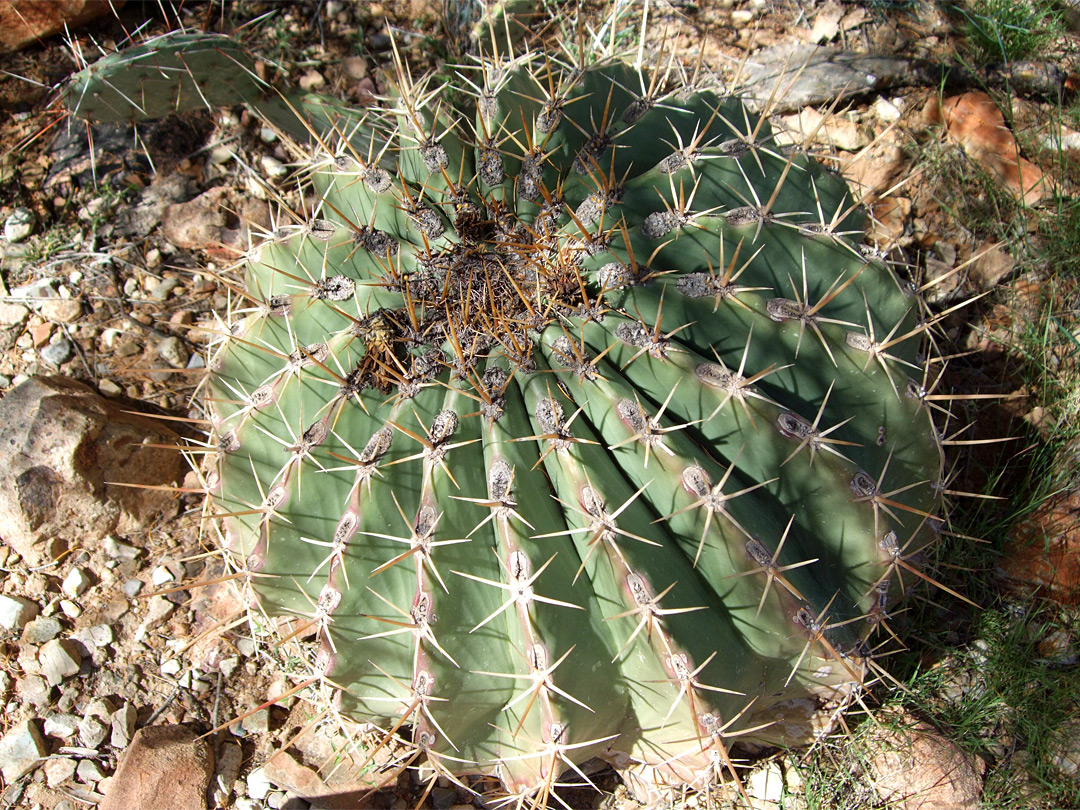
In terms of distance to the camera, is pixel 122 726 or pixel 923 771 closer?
pixel 923 771

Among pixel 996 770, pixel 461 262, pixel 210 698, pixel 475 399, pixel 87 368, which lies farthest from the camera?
pixel 87 368

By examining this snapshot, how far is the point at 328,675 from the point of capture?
5.97 ft

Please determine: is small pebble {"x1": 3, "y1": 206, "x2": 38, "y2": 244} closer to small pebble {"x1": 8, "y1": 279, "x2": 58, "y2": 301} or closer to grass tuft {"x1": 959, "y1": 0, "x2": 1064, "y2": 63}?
small pebble {"x1": 8, "y1": 279, "x2": 58, "y2": 301}

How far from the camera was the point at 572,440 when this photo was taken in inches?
64.6

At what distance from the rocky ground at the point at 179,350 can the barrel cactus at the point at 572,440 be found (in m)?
0.34

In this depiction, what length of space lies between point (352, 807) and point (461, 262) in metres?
1.70

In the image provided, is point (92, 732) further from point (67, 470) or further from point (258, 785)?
point (67, 470)

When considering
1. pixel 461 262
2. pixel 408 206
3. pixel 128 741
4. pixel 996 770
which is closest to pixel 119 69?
pixel 408 206

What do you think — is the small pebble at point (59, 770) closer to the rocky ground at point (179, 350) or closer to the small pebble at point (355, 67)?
the rocky ground at point (179, 350)

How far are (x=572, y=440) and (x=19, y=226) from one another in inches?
115

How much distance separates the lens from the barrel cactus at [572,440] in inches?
66.1

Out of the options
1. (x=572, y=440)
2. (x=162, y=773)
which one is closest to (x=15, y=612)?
(x=162, y=773)

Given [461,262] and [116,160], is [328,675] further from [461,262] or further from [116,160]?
[116,160]

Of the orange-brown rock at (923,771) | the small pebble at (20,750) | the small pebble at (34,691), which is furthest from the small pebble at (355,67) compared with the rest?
the orange-brown rock at (923,771)
